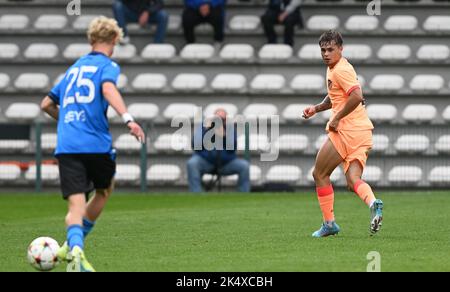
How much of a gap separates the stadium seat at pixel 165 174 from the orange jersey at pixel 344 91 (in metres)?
11.9

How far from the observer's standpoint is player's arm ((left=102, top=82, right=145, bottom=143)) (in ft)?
32.3

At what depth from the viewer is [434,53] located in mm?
27688

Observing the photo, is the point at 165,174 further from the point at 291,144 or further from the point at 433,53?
the point at 433,53

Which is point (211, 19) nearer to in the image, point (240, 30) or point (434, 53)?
point (240, 30)

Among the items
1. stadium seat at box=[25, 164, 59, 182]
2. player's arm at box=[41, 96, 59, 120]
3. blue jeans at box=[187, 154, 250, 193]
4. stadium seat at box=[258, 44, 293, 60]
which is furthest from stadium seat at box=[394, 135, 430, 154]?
player's arm at box=[41, 96, 59, 120]

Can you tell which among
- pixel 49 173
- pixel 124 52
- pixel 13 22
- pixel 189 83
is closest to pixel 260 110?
pixel 189 83

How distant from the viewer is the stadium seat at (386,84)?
88.6 ft

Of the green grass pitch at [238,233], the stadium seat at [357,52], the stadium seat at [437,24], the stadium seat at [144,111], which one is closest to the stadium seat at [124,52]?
the stadium seat at [144,111]

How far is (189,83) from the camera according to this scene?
27.4m

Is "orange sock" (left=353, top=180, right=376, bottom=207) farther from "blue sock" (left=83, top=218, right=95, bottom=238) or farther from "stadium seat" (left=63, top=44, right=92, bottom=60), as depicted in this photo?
"stadium seat" (left=63, top=44, right=92, bottom=60)

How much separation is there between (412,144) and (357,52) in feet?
10.6

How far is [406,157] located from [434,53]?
3.22 meters
